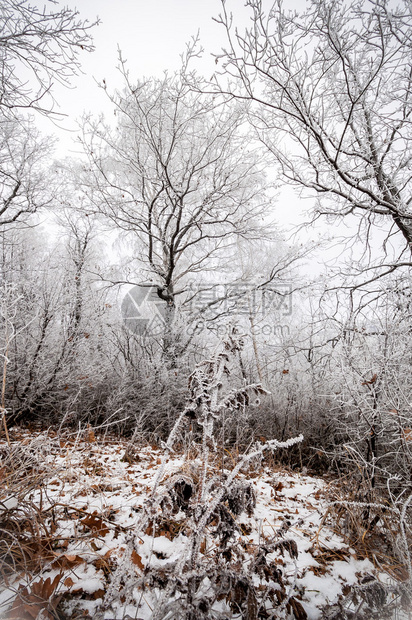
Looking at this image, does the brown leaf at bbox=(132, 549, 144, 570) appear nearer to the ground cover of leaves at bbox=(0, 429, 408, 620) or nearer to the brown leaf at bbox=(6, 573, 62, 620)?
the ground cover of leaves at bbox=(0, 429, 408, 620)

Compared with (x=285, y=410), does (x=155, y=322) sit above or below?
above

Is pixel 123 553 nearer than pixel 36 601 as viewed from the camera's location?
No

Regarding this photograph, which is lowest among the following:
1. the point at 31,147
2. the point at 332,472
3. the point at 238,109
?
the point at 332,472

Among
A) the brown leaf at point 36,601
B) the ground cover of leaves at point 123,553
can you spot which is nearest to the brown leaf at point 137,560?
the ground cover of leaves at point 123,553


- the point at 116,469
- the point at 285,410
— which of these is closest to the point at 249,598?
the point at 116,469

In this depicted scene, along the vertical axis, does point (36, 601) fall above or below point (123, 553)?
above

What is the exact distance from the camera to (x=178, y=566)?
1.08 m

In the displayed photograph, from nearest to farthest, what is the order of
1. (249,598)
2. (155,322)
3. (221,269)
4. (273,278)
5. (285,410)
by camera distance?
1. (249,598)
2. (285,410)
3. (155,322)
4. (273,278)
5. (221,269)

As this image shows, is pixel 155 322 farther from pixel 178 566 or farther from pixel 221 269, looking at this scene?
pixel 178 566

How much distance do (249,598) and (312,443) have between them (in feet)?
12.4

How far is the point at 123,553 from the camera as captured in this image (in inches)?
62.2

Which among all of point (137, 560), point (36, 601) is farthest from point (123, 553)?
point (36, 601)

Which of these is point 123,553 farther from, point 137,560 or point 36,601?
point 36,601

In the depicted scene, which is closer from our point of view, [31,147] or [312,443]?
[312,443]
